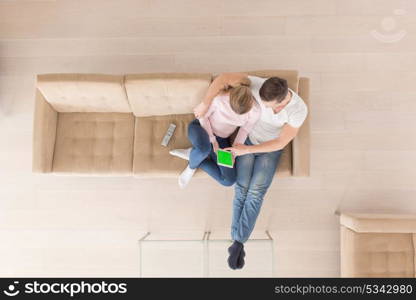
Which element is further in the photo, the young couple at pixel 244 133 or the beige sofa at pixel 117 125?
the beige sofa at pixel 117 125

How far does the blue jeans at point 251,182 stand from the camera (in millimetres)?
2521

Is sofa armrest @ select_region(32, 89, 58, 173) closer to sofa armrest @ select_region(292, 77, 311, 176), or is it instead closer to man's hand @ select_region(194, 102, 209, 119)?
man's hand @ select_region(194, 102, 209, 119)

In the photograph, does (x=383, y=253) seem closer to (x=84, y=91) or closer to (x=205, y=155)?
(x=205, y=155)

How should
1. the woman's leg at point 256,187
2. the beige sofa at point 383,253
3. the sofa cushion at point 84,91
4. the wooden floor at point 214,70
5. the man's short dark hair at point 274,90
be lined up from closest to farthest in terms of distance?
1. the man's short dark hair at point 274,90
2. the sofa cushion at point 84,91
3. the woman's leg at point 256,187
4. the beige sofa at point 383,253
5. the wooden floor at point 214,70

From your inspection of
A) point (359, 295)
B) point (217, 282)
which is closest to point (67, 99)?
point (217, 282)

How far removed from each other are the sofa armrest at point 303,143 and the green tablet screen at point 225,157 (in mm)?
526

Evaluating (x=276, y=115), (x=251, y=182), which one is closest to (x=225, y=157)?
(x=251, y=182)

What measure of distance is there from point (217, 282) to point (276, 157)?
1094mm

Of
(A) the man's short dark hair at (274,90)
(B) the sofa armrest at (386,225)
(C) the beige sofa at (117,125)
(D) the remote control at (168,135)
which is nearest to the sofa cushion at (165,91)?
(C) the beige sofa at (117,125)

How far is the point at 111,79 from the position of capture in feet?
7.83

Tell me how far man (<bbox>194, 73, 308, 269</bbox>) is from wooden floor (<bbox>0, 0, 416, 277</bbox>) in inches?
20.8

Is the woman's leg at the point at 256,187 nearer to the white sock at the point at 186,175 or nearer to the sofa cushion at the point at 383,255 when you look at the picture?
the white sock at the point at 186,175

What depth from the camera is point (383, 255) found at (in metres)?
2.64

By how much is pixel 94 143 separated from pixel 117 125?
9.5 inches
